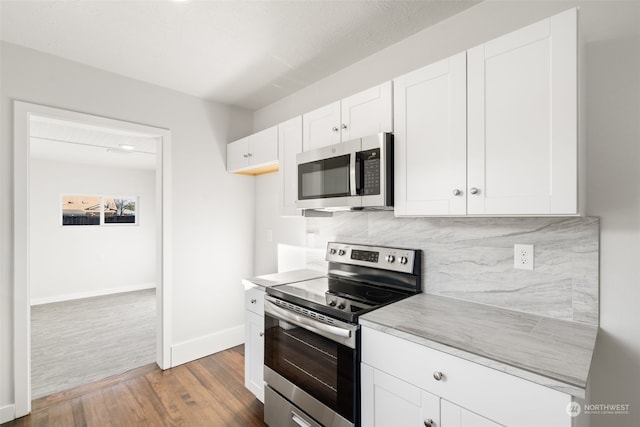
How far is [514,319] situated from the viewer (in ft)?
4.76

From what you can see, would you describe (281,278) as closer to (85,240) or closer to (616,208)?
(616,208)

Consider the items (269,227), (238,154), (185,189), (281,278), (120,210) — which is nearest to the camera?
(281,278)

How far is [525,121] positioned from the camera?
1.28 metres

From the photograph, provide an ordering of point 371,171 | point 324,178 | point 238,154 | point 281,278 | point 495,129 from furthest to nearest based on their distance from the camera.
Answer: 1. point 238,154
2. point 281,278
3. point 324,178
4. point 371,171
5. point 495,129

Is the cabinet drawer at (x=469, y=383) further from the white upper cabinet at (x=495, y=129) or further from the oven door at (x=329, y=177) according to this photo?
the oven door at (x=329, y=177)

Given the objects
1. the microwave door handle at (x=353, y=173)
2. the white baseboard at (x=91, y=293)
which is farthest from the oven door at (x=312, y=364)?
the white baseboard at (x=91, y=293)

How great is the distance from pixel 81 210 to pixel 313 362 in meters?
5.83

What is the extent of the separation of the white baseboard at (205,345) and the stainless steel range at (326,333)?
1.26 m

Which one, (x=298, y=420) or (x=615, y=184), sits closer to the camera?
(x=615, y=184)

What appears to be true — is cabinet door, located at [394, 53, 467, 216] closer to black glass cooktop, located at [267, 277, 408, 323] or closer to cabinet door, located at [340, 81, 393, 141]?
cabinet door, located at [340, 81, 393, 141]

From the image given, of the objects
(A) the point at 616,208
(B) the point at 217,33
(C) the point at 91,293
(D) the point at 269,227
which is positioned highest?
(B) the point at 217,33

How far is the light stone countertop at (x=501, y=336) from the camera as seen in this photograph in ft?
3.23

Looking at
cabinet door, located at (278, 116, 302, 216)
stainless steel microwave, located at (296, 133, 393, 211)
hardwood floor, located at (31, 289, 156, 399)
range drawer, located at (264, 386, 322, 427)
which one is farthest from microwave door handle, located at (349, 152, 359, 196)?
hardwood floor, located at (31, 289, 156, 399)

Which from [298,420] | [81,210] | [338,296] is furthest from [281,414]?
[81,210]
